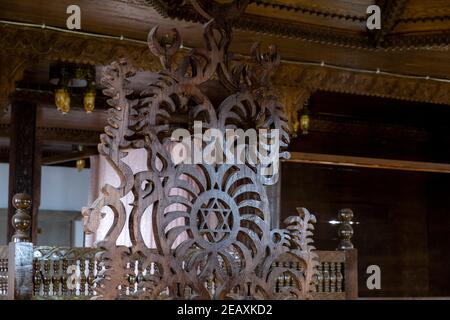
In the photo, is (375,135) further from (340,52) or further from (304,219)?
(304,219)

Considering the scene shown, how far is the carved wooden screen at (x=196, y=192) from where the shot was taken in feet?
7.60

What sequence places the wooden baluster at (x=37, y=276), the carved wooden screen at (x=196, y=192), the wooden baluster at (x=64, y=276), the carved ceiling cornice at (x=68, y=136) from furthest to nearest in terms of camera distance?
the carved ceiling cornice at (x=68, y=136) → the wooden baluster at (x=64, y=276) → the wooden baluster at (x=37, y=276) → the carved wooden screen at (x=196, y=192)

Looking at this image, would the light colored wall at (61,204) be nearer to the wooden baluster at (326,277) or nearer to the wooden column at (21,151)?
the wooden column at (21,151)

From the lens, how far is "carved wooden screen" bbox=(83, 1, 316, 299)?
2.32 meters

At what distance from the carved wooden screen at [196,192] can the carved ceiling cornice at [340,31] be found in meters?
1.94

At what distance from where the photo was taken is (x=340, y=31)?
506 cm

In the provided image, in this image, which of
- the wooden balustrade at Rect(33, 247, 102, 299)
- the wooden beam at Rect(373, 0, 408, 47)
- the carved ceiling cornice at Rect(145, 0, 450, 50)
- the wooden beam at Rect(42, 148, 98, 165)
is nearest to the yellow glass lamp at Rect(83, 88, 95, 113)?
the carved ceiling cornice at Rect(145, 0, 450, 50)

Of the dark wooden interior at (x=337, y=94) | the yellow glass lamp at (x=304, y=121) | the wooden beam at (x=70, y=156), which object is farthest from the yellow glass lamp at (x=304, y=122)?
the wooden beam at (x=70, y=156)

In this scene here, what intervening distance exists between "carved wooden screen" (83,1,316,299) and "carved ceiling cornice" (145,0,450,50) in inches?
76.5

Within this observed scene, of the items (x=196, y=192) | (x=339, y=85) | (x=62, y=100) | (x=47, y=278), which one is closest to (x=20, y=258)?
(x=47, y=278)

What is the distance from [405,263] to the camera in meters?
8.45

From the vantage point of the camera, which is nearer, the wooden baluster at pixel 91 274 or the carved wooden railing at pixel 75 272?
the carved wooden railing at pixel 75 272

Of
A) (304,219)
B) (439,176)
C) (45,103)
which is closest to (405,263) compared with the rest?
(439,176)
